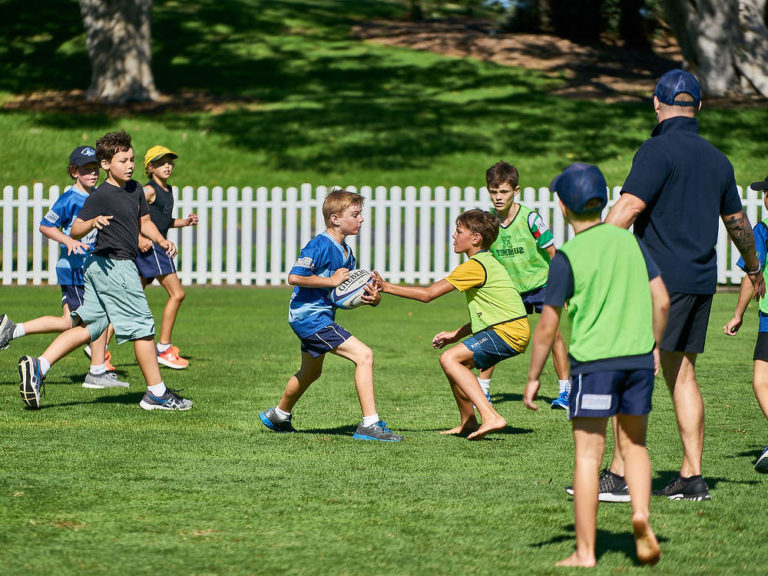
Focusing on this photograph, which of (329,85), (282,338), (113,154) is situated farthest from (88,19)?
(113,154)

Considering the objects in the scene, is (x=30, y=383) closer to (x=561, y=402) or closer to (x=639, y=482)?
(x=561, y=402)

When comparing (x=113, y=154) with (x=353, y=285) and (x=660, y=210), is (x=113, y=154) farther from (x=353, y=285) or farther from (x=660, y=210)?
(x=660, y=210)

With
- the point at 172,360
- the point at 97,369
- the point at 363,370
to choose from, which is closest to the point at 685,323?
the point at 363,370

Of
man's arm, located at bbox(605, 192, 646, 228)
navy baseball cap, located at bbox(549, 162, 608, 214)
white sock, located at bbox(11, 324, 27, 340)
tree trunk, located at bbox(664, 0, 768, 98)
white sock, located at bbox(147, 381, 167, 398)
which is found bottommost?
white sock, located at bbox(147, 381, 167, 398)

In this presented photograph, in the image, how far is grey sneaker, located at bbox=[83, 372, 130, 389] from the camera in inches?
351

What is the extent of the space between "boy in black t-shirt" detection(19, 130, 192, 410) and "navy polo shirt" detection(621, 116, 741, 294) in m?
3.91

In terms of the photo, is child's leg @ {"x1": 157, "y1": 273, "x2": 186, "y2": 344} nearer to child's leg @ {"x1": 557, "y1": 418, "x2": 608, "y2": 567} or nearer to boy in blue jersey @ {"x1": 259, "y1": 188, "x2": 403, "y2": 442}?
boy in blue jersey @ {"x1": 259, "y1": 188, "x2": 403, "y2": 442}

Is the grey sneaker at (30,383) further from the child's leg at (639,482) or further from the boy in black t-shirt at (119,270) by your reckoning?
the child's leg at (639,482)

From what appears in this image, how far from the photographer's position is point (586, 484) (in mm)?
4113

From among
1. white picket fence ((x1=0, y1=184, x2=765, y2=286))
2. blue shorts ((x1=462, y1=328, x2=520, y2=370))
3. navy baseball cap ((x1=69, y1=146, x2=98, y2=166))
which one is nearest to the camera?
blue shorts ((x1=462, y1=328, x2=520, y2=370))

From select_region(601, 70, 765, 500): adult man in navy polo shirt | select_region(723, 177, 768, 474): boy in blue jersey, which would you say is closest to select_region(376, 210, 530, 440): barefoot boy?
select_region(723, 177, 768, 474): boy in blue jersey

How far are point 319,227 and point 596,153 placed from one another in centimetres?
818

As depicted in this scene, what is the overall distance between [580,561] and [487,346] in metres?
2.92

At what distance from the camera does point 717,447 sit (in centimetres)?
668
